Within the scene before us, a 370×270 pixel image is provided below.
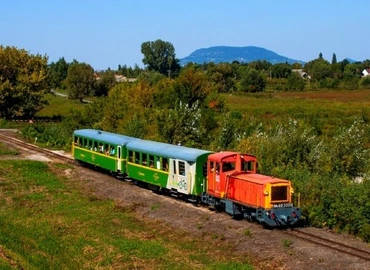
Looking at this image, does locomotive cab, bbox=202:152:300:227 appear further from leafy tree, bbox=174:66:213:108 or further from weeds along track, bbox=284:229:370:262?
leafy tree, bbox=174:66:213:108

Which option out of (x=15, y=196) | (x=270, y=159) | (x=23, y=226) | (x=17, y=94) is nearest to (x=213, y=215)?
(x=270, y=159)

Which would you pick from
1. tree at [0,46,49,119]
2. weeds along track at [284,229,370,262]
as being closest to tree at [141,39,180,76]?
tree at [0,46,49,119]

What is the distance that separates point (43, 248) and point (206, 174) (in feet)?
27.7

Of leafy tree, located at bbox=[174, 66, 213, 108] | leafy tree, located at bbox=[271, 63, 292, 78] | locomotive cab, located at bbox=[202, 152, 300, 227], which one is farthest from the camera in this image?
leafy tree, located at bbox=[271, 63, 292, 78]

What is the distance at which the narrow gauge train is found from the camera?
2269cm

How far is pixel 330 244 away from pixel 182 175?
9.55 metres

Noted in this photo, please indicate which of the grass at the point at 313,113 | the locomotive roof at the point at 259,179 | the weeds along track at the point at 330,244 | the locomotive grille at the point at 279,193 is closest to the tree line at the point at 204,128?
the weeds along track at the point at 330,244

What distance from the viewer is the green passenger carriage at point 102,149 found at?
1383 inches

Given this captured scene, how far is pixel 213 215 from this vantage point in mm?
25422

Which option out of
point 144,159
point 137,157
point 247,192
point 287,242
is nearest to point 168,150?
point 144,159

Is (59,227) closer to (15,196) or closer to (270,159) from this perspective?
(15,196)

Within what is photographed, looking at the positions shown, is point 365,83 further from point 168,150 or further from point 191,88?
point 168,150

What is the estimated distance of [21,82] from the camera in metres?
76.9

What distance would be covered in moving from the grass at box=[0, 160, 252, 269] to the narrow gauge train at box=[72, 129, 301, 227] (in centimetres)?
261
